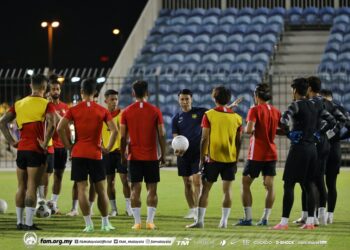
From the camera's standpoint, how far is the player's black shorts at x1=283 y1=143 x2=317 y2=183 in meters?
14.6

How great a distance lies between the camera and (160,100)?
109 feet

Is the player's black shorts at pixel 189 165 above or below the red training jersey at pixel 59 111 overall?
below

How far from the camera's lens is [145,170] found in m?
14.8

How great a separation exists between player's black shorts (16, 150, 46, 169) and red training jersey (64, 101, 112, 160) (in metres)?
0.68

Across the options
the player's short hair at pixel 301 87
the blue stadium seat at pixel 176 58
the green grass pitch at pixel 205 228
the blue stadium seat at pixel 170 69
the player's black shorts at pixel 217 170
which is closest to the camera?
the green grass pitch at pixel 205 228

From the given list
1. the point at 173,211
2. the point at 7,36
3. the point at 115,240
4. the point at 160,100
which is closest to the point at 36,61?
the point at 7,36

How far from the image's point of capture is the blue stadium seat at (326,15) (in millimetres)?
37681

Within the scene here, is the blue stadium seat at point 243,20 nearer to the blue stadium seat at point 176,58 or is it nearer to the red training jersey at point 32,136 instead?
the blue stadium seat at point 176,58

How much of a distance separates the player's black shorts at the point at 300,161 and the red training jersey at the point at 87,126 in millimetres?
2459

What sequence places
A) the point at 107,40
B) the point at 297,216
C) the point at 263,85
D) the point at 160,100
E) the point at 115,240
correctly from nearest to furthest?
the point at 115,240 < the point at 263,85 < the point at 297,216 < the point at 160,100 < the point at 107,40

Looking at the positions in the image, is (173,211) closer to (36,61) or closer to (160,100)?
(160,100)

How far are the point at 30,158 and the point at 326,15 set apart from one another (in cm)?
2448

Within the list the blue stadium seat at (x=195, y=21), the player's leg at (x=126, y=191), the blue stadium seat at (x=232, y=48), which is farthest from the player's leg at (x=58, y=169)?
the blue stadium seat at (x=195, y=21)

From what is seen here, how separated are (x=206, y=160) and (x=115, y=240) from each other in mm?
2242
